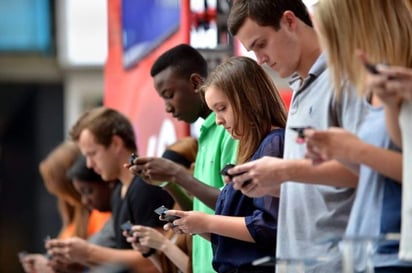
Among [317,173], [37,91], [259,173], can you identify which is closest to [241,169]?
[259,173]

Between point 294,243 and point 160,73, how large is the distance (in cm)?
103

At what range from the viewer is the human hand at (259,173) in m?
2.01

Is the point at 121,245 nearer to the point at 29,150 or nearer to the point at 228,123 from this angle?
the point at 228,123

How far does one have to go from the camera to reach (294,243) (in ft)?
7.47

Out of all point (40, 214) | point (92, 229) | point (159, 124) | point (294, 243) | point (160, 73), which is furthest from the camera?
point (40, 214)

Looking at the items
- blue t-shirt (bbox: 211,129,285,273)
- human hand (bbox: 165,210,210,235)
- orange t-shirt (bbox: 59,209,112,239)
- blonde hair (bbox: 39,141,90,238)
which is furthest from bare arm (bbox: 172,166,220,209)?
blonde hair (bbox: 39,141,90,238)

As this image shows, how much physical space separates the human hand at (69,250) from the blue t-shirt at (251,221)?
1.20 meters

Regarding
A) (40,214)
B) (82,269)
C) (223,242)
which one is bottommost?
(40,214)

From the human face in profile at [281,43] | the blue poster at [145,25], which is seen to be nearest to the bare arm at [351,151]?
the human face in profile at [281,43]

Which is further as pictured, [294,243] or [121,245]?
[121,245]

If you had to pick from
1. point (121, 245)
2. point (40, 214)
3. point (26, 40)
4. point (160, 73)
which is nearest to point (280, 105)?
point (160, 73)

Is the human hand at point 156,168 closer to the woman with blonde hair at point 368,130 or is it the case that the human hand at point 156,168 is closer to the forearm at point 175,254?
the forearm at point 175,254

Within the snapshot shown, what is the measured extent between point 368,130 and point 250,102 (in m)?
0.60

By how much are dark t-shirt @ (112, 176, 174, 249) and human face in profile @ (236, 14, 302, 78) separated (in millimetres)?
1021
